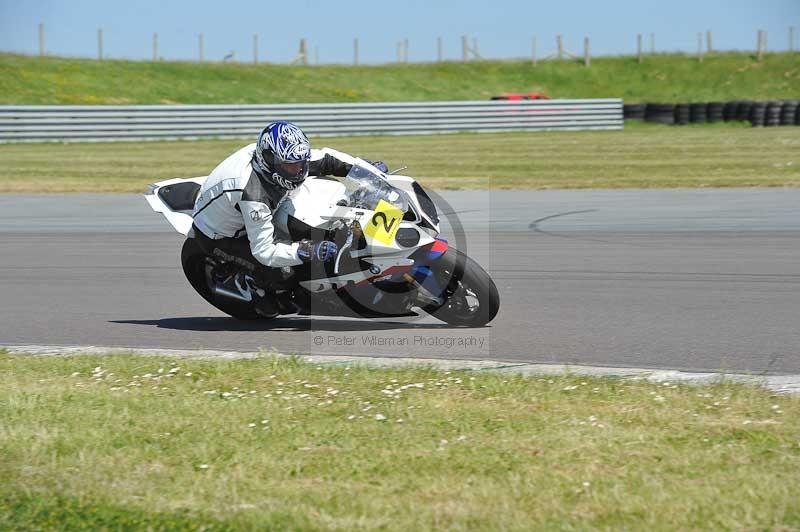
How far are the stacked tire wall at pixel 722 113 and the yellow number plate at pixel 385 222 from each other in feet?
90.5

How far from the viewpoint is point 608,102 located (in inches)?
1282

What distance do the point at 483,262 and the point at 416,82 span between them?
162 feet

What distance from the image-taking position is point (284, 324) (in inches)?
314

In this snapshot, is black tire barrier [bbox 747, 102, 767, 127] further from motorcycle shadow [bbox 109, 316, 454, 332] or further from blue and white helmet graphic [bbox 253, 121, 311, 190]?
blue and white helmet graphic [bbox 253, 121, 311, 190]

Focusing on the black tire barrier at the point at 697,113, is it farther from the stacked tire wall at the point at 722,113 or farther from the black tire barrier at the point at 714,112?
the black tire barrier at the point at 714,112

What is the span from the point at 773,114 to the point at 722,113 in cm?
240

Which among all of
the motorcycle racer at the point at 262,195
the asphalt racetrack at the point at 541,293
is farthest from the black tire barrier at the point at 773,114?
the motorcycle racer at the point at 262,195

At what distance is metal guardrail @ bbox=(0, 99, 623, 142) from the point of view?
27391 millimetres

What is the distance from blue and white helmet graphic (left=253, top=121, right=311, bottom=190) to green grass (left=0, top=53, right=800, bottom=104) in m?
34.9

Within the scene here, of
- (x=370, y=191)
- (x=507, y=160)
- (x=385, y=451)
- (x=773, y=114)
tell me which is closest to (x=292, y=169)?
(x=370, y=191)

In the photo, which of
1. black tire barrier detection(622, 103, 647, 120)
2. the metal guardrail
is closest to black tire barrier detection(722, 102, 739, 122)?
black tire barrier detection(622, 103, 647, 120)

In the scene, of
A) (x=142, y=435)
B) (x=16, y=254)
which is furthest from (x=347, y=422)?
(x=16, y=254)

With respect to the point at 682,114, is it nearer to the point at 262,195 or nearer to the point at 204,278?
the point at 204,278

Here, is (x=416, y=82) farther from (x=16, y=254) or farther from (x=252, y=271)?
(x=252, y=271)
